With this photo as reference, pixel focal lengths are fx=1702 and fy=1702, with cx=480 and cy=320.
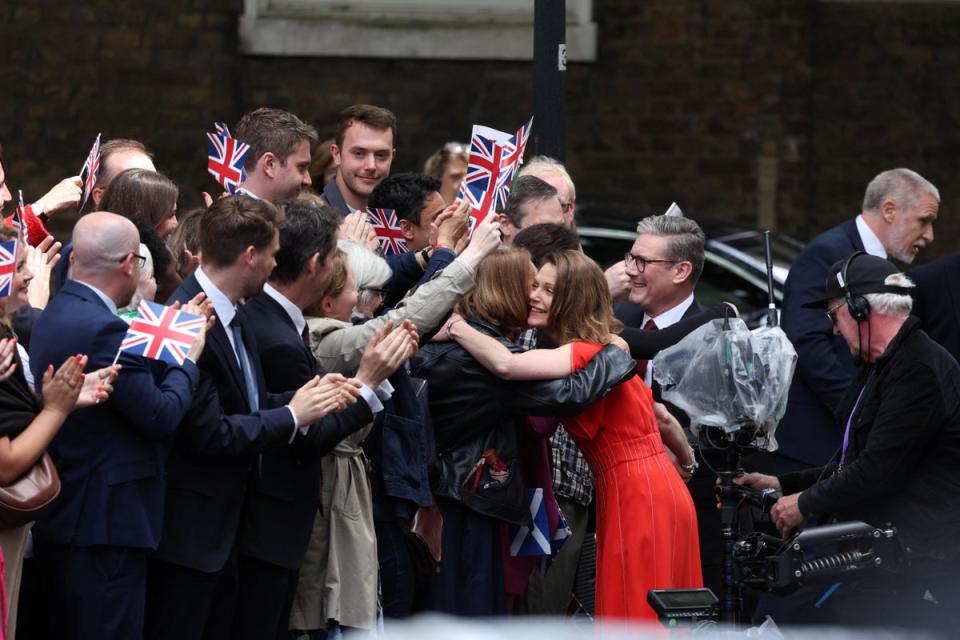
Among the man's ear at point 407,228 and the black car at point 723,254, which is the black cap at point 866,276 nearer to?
the man's ear at point 407,228

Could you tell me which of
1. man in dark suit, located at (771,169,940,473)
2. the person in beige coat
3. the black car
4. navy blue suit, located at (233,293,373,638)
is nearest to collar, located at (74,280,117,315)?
navy blue suit, located at (233,293,373,638)

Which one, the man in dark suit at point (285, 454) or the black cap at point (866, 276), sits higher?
the black cap at point (866, 276)

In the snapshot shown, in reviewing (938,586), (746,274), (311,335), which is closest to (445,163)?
(746,274)

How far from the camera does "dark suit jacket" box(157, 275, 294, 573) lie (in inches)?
213

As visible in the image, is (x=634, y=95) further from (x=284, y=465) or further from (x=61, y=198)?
(x=284, y=465)

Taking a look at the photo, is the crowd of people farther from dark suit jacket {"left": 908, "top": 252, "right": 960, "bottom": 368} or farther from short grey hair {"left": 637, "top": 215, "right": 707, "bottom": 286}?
dark suit jacket {"left": 908, "top": 252, "right": 960, "bottom": 368}

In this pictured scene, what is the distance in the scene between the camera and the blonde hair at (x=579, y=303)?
6402 millimetres

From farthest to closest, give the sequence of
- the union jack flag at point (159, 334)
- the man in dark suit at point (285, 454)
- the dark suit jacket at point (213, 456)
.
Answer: the man in dark suit at point (285, 454) < the dark suit jacket at point (213, 456) < the union jack flag at point (159, 334)

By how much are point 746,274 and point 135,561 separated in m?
5.99

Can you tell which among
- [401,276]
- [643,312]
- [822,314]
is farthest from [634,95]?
[401,276]

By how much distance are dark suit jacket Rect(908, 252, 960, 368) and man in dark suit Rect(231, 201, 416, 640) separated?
317cm

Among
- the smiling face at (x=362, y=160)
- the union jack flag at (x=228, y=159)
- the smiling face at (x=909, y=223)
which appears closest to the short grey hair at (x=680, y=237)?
the smiling face at (x=362, y=160)

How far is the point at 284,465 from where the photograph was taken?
575 centimetres

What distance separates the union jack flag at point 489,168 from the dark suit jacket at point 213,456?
4.89ft
